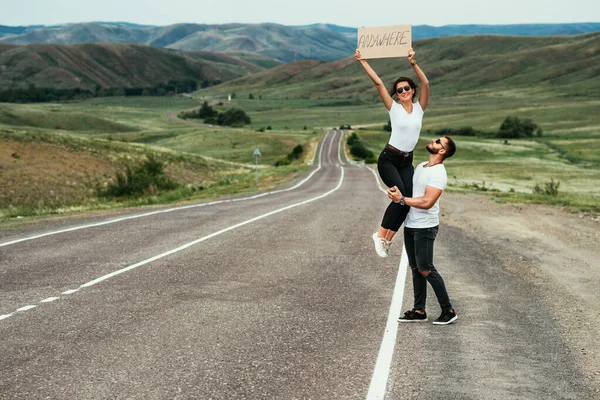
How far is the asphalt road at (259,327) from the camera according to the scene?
5613 millimetres

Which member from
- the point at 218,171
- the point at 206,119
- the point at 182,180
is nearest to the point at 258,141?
the point at 218,171

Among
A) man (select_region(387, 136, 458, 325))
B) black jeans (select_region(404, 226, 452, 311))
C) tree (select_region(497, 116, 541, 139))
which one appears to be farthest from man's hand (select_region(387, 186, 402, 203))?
tree (select_region(497, 116, 541, 139))

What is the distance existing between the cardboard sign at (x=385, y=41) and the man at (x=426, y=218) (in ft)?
3.92

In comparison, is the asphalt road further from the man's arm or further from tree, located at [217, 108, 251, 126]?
tree, located at [217, 108, 251, 126]

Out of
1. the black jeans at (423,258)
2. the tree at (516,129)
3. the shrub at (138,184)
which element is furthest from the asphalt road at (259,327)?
the tree at (516,129)

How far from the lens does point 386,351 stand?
6.52 metres

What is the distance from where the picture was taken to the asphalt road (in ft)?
18.4

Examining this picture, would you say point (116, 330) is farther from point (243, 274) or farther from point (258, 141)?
point (258, 141)

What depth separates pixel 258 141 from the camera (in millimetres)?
110125

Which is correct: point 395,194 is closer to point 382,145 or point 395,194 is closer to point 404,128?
point 404,128

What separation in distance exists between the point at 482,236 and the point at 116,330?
34.4 feet

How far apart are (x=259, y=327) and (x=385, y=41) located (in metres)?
3.64

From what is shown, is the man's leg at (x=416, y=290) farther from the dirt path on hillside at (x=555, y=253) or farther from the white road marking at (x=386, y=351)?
the dirt path on hillside at (x=555, y=253)

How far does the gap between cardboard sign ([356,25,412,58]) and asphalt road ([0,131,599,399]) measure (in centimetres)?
306
